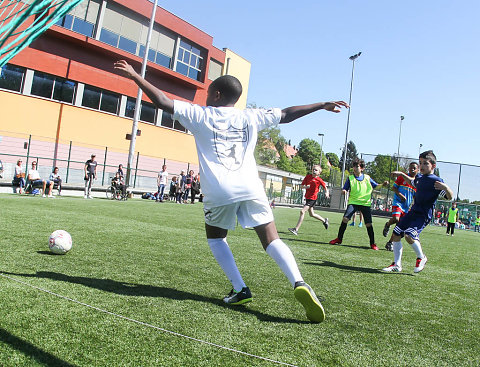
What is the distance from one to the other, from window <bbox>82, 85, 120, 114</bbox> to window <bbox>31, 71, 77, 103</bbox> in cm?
93

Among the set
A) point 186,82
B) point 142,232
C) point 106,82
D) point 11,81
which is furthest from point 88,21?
point 142,232

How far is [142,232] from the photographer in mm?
8227

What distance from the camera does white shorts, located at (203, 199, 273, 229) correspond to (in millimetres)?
3391

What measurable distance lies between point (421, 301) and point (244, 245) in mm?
3773

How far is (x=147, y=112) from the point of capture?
97.3 feet

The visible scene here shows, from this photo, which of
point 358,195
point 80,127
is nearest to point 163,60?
point 80,127

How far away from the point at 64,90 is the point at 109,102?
10.5 feet

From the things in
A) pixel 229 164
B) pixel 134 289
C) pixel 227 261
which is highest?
pixel 229 164

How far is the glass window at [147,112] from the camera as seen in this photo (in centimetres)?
2931

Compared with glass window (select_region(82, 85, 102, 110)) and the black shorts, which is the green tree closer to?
glass window (select_region(82, 85, 102, 110))

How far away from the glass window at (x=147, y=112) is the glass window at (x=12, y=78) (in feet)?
28.1

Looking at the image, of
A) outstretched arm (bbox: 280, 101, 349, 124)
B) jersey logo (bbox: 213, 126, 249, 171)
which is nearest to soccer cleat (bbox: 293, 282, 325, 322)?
jersey logo (bbox: 213, 126, 249, 171)

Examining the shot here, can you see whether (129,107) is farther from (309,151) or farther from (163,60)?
(309,151)

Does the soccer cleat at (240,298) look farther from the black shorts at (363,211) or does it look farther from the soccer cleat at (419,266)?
the black shorts at (363,211)
